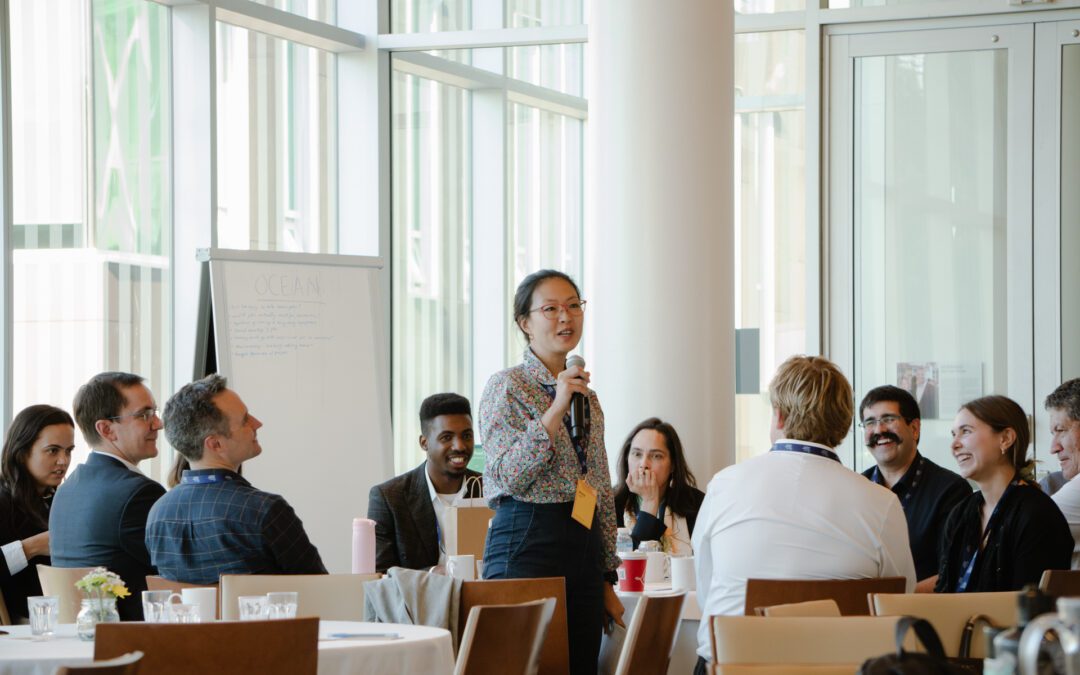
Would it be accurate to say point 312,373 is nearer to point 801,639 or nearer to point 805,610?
point 805,610

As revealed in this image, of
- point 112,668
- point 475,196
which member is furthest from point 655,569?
point 475,196

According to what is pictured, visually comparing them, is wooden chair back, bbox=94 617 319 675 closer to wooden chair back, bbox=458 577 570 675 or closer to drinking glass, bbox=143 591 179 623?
drinking glass, bbox=143 591 179 623

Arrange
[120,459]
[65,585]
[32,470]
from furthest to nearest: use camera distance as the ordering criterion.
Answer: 1. [32,470]
2. [120,459]
3. [65,585]

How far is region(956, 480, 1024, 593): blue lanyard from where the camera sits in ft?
14.3

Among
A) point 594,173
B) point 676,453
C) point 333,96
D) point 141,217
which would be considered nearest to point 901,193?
Result: point 594,173

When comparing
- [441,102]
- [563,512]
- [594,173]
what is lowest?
[563,512]

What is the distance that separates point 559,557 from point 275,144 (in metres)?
4.85

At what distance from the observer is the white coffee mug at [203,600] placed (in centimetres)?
378

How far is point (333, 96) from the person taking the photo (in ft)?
28.9

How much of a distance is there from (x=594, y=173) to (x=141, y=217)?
7.58ft

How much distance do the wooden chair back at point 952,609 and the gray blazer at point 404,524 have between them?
2.39 metres

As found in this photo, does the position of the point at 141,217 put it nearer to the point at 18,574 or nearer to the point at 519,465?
the point at 18,574

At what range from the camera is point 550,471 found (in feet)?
12.8

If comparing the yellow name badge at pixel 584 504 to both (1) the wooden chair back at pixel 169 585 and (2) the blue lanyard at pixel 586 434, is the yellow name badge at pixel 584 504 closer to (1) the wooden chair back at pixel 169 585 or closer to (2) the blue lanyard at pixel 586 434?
(2) the blue lanyard at pixel 586 434
